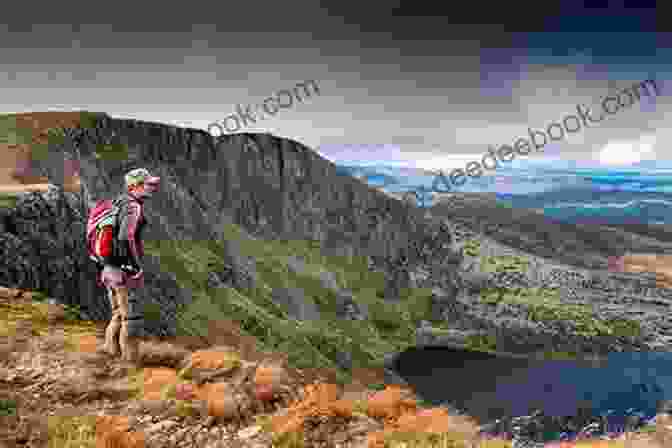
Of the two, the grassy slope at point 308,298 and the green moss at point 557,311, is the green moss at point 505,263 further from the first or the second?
the green moss at point 557,311

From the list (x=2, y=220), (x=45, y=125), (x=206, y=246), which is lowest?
(x=206, y=246)

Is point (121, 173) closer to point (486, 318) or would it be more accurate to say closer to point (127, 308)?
point (127, 308)

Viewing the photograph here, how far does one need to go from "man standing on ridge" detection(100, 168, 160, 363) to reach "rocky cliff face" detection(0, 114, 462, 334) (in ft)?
30.3

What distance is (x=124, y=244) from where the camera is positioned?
7848 mm

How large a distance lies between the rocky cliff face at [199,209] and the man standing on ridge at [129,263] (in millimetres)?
9232

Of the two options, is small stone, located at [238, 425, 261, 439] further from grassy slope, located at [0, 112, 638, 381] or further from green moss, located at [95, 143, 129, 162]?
green moss, located at [95, 143, 129, 162]

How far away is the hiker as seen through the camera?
25.5 feet

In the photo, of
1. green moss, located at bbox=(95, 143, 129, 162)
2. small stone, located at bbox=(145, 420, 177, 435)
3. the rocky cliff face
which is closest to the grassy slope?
green moss, located at bbox=(95, 143, 129, 162)

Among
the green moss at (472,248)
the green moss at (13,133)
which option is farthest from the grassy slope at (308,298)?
the green moss at (472,248)

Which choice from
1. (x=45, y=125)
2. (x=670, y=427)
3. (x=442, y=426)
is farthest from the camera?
(x=45, y=125)

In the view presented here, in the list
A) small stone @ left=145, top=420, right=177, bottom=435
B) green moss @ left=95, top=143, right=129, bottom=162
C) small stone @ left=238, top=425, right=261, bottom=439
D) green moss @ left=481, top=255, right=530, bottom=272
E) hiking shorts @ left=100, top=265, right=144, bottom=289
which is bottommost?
green moss @ left=481, top=255, right=530, bottom=272

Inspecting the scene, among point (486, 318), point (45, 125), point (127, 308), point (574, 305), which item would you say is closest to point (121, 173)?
point (45, 125)

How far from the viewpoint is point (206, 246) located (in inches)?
2933

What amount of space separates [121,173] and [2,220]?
5476 centimetres
